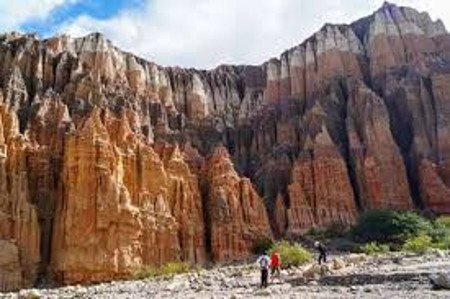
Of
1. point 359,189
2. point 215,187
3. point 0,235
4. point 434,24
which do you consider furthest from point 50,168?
point 434,24

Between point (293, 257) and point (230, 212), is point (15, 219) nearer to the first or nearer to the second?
point (230, 212)

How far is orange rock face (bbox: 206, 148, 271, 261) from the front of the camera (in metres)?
77.9

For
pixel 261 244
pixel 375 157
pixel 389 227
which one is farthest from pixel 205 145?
pixel 389 227

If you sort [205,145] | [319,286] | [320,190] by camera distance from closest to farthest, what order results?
[319,286] → [320,190] → [205,145]

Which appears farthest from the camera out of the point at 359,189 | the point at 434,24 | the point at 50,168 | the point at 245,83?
the point at 245,83

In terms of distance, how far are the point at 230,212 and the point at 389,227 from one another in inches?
617

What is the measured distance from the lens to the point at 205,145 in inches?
3836

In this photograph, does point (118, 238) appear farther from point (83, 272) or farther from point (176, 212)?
point (176, 212)

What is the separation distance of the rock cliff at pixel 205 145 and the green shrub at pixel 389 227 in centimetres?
766

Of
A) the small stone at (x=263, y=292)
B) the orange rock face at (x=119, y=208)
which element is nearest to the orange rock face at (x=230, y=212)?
the orange rock face at (x=119, y=208)

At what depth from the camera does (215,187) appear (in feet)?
271

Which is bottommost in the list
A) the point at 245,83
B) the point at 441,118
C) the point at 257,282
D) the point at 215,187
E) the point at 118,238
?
the point at 257,282

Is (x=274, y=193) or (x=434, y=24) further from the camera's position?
(x=434, y=24)

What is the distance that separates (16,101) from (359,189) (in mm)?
37523
